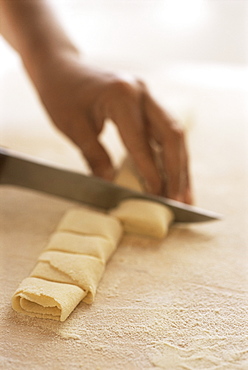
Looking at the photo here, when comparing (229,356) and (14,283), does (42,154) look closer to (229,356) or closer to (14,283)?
(14,283)

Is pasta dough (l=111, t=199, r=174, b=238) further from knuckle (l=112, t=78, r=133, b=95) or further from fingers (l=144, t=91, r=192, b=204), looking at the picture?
knuckle (l=112, t=78, r=133, b=95)

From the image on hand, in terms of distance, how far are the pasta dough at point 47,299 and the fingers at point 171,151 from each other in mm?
677

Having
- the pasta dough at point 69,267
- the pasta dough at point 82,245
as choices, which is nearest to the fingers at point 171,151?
the pasta dough at point 69,267

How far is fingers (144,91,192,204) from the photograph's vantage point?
1.83 meters

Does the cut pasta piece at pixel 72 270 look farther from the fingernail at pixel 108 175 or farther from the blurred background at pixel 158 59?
the blurred background at pixel 158 59

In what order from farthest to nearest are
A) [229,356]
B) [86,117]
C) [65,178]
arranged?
[86,117] < [65,178] < [229,356]

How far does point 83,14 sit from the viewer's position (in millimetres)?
4496

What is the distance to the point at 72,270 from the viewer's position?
1.33 metres

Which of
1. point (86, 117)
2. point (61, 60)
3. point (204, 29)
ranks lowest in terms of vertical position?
point (204, 29)

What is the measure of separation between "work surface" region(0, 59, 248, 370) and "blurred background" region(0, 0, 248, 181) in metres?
0.46

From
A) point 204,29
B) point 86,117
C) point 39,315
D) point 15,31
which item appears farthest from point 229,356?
point 204,29

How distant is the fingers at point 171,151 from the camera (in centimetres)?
183

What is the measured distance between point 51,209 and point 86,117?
37 centimetres

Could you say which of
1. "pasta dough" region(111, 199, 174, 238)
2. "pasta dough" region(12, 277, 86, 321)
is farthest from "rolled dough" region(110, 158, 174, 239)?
"pasta dough" region(12, 277, 86, 321)
